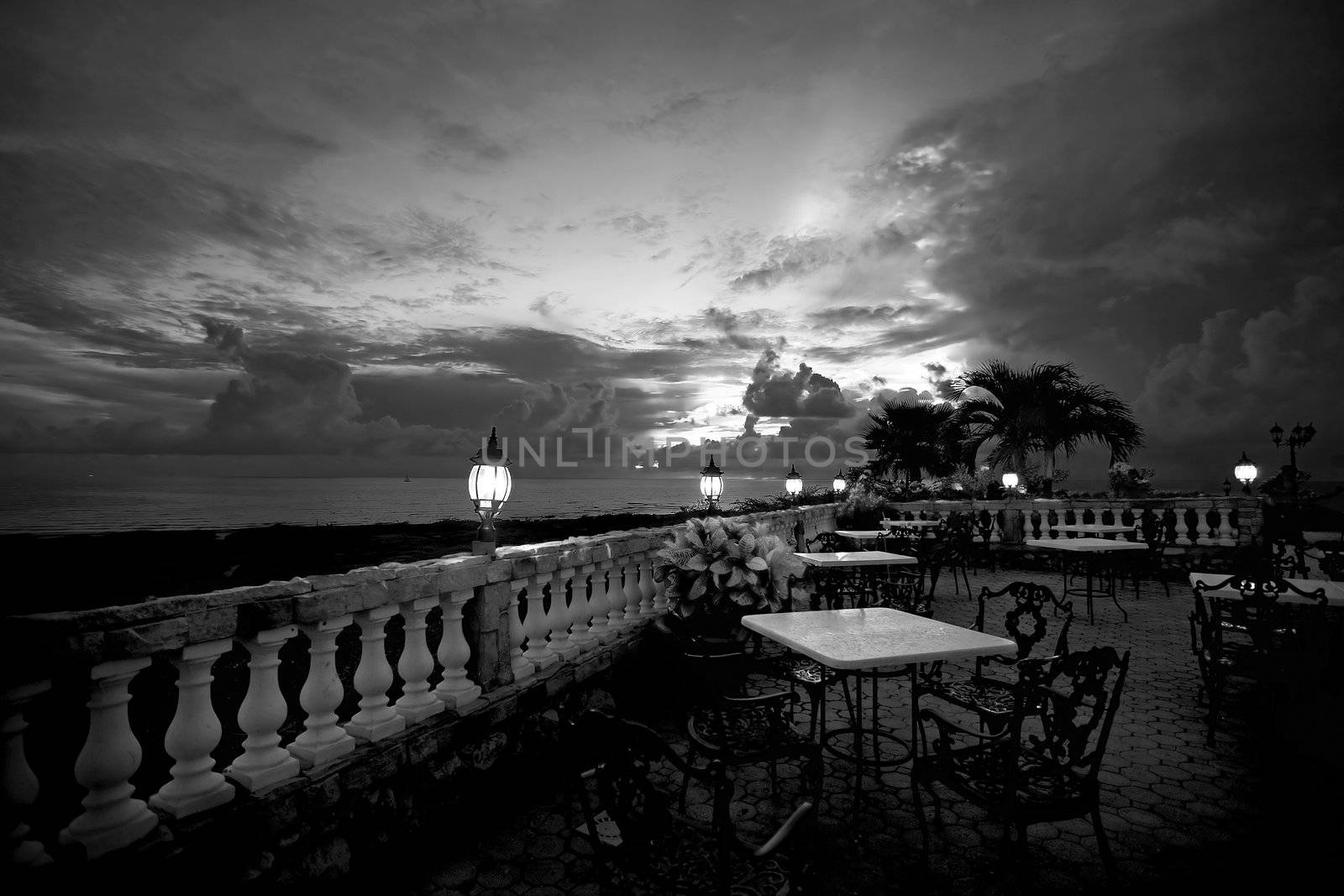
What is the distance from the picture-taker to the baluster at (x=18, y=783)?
5.58 feet

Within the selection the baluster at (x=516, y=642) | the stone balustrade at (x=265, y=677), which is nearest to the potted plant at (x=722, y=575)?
the stone balustrade at (x=265, y=677)

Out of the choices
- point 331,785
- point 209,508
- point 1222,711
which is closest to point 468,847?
point 331,785

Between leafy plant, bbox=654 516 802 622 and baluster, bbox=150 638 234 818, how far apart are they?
289 cm

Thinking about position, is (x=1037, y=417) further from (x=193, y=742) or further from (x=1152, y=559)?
(x=193, y=742)

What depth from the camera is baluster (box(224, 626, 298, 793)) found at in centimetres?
241

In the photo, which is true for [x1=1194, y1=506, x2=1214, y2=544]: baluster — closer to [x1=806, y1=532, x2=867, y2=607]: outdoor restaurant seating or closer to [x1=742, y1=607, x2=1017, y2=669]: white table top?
[x1=806, y1=532, x2=867, y2=607]: outdoor restaurant seating

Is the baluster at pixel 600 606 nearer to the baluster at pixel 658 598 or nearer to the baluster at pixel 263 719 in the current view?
the baluster at pixel 658 598

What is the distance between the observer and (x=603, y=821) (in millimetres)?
2496

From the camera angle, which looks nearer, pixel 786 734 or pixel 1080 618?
pixel 786 734

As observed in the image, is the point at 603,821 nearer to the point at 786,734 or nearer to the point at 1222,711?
the point at 786,734

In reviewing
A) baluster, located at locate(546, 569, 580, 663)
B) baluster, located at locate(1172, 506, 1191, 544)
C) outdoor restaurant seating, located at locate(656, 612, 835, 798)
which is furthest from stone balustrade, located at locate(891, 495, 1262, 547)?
baluster, located at locate(546, 569, 580, 663)

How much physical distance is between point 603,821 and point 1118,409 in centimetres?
1960

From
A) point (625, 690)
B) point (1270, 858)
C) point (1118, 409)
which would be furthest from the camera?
point (1118, 409)

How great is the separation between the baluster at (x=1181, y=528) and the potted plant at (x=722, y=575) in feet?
35.2
